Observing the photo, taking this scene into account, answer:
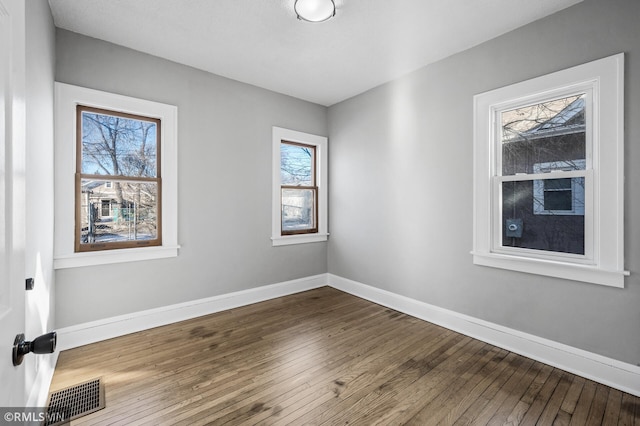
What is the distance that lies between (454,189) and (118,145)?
11.4ft

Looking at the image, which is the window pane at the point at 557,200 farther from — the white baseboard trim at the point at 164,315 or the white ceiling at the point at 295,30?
the white baseboard trim at the point at 164,315

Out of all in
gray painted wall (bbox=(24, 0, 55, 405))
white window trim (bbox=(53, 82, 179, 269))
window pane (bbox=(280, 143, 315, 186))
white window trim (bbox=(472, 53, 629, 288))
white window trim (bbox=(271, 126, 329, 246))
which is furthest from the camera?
window pane (bbox=(280, 143, 315, 186))

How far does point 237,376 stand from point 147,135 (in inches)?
101

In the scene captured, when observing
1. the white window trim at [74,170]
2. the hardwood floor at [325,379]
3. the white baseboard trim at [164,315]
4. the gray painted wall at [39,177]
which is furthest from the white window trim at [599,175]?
the gray painted wall at [39,177]

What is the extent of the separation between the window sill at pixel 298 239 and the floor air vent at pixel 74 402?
235 centimetres

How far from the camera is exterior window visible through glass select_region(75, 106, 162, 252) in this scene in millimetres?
2805

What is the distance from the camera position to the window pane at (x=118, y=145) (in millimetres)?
2832

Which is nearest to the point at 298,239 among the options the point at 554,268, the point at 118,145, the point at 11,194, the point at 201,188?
the point at 201,188

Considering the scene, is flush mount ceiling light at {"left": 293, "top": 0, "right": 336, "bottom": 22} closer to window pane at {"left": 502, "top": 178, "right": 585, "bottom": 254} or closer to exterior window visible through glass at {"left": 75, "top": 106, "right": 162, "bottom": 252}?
exterior window visible through glass at {"left": 75, "top": 106, "right": 162, "bottom": 252}

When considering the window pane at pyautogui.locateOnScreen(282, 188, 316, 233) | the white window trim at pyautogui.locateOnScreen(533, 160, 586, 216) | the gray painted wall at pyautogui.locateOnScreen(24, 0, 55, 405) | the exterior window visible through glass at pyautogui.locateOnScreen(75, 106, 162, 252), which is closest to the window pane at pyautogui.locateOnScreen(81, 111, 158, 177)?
the exterior window visible through glass at pyautogui.locateOnScreen(75, 106, 162, 252)

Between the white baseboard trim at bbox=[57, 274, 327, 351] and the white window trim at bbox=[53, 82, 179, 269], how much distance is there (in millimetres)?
580

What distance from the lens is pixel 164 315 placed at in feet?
10.5

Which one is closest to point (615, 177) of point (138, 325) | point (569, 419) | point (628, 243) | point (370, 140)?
point (628, 243)

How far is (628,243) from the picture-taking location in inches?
83.0
